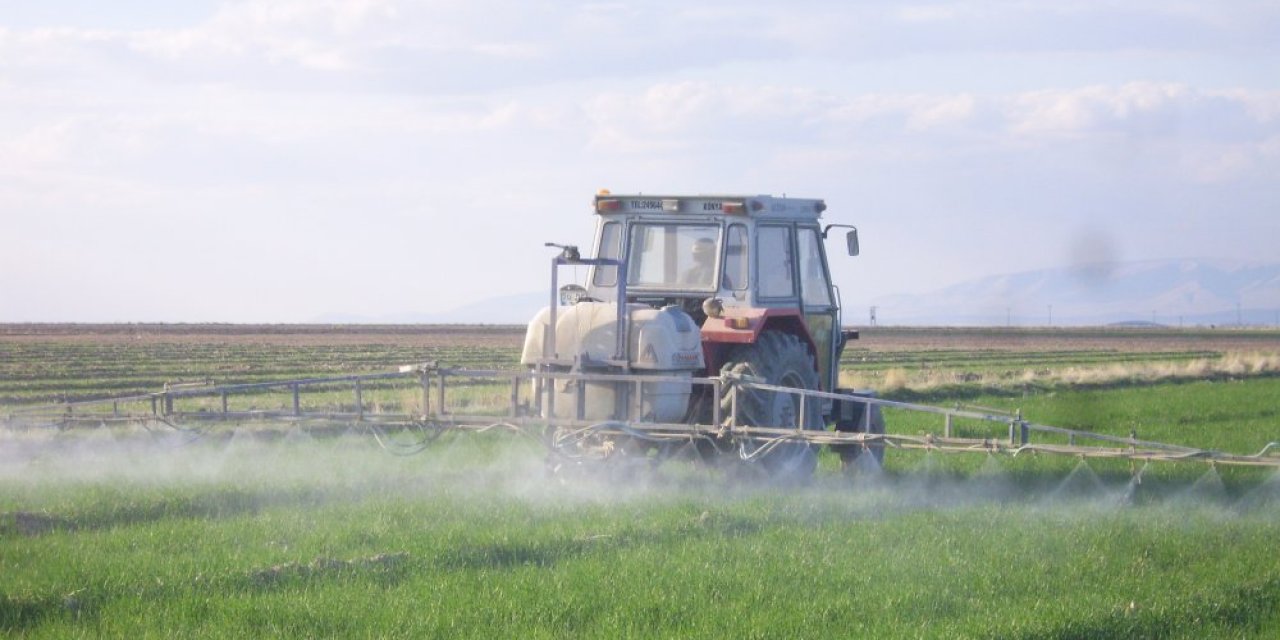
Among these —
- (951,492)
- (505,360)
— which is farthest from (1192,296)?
(951,492)

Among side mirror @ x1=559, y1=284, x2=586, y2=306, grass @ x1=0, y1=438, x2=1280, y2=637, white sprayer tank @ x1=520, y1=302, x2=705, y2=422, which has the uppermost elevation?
side mirror @ x1=559, y1=284, x2=586, y2=306

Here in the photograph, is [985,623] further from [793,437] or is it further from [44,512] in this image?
[44,512]

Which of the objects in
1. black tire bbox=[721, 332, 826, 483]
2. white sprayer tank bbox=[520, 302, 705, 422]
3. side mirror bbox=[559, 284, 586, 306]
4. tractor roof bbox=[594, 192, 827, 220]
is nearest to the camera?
white sprayer tank bbox=[520, 302, 705, 422]

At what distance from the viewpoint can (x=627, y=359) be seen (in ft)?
40.7

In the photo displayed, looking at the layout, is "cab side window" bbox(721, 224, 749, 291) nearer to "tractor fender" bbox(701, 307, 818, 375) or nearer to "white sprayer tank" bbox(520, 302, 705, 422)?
"tractor fender" bbox(701, 307, 818, 375)

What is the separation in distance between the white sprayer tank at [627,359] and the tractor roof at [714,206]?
1260 mm

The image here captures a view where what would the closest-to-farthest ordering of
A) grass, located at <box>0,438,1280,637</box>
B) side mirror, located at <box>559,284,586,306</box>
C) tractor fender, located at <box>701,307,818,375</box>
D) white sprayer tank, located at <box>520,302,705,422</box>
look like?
grass, located at <box>0,438,1280,637</box>
white sprayer tank, located at <box>520,302,705,422</box>
tractor fender, located at <box>701,307,818,375</box>
side mirror, located at <box>559,284,586,306</box>

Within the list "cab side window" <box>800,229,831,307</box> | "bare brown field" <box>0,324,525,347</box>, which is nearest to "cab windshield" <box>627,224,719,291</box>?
"cab side window" <box>800,229,831,307</box>

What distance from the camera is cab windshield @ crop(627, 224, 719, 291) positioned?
13539mm

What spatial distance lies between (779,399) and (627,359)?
1.51m

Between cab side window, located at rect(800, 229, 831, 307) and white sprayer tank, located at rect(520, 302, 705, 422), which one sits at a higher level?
cab side window, located at rect(800, 229, 831, 307)

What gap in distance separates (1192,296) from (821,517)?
20291 cm

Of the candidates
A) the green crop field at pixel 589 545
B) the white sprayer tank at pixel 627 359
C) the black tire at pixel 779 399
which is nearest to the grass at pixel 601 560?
the green crop field at pixel 589 545

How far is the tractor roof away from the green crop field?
2.49m
